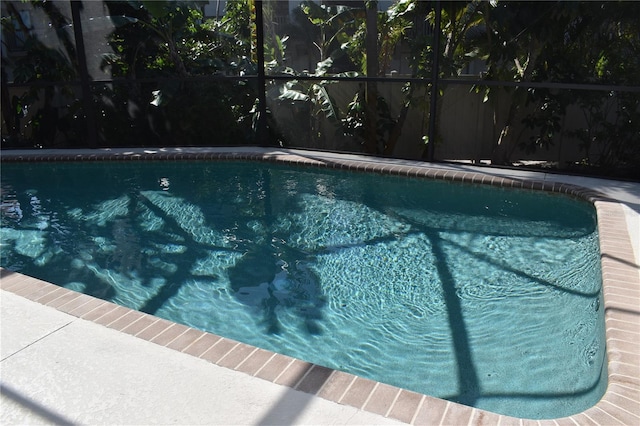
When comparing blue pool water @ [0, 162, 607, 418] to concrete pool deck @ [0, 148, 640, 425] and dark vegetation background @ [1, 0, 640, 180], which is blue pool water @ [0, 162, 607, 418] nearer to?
concrete pool deck @ [0, 148, 640, 425]

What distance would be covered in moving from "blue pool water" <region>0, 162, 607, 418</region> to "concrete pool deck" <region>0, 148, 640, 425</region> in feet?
1.08

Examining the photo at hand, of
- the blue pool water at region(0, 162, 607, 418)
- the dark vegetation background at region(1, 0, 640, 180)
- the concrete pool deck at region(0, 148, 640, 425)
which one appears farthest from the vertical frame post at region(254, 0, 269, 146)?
the concrete pool deck at region(0, 148, 640, 425)

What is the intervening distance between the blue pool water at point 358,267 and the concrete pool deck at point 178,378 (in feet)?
1.08

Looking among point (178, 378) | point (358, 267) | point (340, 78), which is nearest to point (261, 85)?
point (340, 78)

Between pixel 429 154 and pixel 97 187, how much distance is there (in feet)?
15.9

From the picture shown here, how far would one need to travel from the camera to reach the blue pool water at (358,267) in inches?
131

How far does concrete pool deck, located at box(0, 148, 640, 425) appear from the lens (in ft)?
7.76

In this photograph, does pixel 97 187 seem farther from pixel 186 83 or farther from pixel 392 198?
pixel 392 198

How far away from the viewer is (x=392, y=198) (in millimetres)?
6598

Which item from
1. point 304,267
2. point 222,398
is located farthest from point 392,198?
point 222,398

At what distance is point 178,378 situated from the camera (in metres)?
2.65

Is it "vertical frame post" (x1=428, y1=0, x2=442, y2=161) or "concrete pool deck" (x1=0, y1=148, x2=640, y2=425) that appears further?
"vertical frame post" (x1=428, y1=0, x2=442, y2=161)

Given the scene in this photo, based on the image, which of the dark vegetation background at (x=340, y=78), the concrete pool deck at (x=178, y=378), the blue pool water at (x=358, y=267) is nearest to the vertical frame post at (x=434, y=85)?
the dark vegetation background at (x=340, y=78)

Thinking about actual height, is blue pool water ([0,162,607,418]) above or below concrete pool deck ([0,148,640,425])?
below
